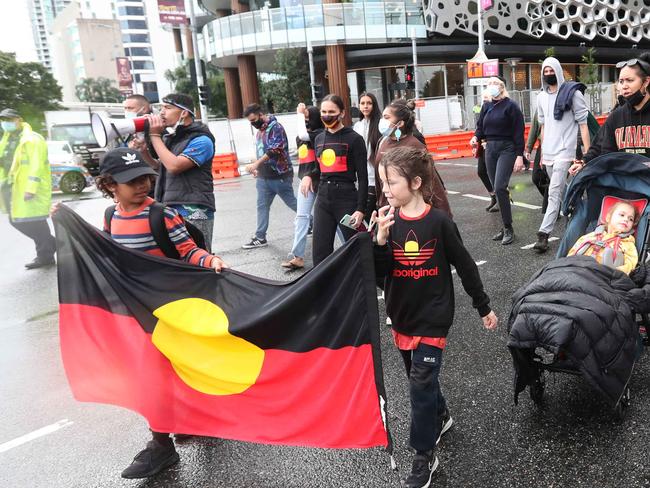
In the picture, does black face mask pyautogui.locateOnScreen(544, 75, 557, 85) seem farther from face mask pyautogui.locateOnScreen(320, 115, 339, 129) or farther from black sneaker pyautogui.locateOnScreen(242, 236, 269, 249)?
black sneaker pyautogui.locateOnScreen(242, 236, 269, 249)

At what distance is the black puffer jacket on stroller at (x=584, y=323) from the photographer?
274 centimetres

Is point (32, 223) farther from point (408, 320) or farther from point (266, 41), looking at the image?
point (266, 41)

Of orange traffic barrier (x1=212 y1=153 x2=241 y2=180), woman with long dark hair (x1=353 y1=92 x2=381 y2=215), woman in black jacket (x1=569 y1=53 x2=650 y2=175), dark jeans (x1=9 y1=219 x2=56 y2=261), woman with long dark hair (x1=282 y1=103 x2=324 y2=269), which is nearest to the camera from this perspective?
woman in black jacket (x1=569 y1=53 x2=650 y2=175)

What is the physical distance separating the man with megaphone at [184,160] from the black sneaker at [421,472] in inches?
99.7

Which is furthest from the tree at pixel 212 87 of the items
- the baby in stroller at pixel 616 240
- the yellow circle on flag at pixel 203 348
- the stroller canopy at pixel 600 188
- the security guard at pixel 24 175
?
the yellow circle on flag at pixel 203 348

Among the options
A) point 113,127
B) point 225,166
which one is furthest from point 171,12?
point 113,127

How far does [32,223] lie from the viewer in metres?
7.98

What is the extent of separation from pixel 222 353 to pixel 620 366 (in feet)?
6.75

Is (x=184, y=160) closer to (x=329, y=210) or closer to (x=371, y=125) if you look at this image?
(x=329, y=210)

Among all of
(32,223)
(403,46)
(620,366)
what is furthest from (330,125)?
(403,46)

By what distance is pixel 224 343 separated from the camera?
9.39 ft

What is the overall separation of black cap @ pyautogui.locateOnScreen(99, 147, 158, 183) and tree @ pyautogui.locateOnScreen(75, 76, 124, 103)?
106 meters

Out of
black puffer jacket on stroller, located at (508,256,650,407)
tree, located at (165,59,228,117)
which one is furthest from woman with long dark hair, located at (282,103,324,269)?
tree, located at (165,59,228,117)

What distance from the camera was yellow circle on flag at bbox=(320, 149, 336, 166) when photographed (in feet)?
16.3
